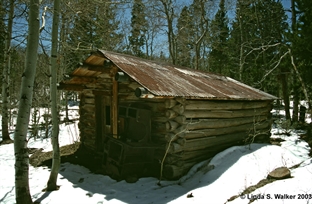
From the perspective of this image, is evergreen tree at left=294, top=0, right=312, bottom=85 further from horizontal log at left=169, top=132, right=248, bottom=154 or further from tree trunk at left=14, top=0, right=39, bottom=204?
tree trunk at left=14, top=0, right=39, bottom=204

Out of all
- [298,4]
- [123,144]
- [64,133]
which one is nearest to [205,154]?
[123,144]

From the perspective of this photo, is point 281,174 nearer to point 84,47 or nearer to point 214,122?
point 214,122

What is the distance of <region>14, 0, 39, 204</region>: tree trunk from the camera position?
14.6 feet

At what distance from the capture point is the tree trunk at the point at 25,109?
445 cm

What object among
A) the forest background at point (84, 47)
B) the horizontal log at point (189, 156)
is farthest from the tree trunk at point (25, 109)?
the horizontal log at point (189, 156)

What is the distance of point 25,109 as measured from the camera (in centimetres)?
446

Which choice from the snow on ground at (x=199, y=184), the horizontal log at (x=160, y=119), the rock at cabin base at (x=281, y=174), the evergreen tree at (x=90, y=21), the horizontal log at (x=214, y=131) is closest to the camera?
the snow on ground at (x=199, y=184)

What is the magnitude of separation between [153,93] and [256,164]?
10.9 ft

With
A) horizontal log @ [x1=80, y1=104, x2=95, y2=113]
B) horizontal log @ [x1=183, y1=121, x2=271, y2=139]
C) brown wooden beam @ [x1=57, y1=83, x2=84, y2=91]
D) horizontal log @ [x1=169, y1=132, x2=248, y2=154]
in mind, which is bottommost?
horizontal log @ [x1=169, y1=132, x2=248, y2=154]

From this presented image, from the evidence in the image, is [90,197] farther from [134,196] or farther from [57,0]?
[57,0]

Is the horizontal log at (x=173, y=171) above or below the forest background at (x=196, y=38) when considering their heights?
below

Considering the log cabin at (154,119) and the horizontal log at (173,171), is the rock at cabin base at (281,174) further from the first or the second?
the horizontal log at (173,171)

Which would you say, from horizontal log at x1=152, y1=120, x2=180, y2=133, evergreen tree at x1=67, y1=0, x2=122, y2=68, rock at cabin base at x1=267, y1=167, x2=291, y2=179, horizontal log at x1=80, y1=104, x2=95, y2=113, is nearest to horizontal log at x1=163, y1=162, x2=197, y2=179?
horizontal log at x1=152, y1=120, x2=180, y2=133

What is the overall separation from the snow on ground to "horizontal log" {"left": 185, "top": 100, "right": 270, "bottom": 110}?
4.70 ft
